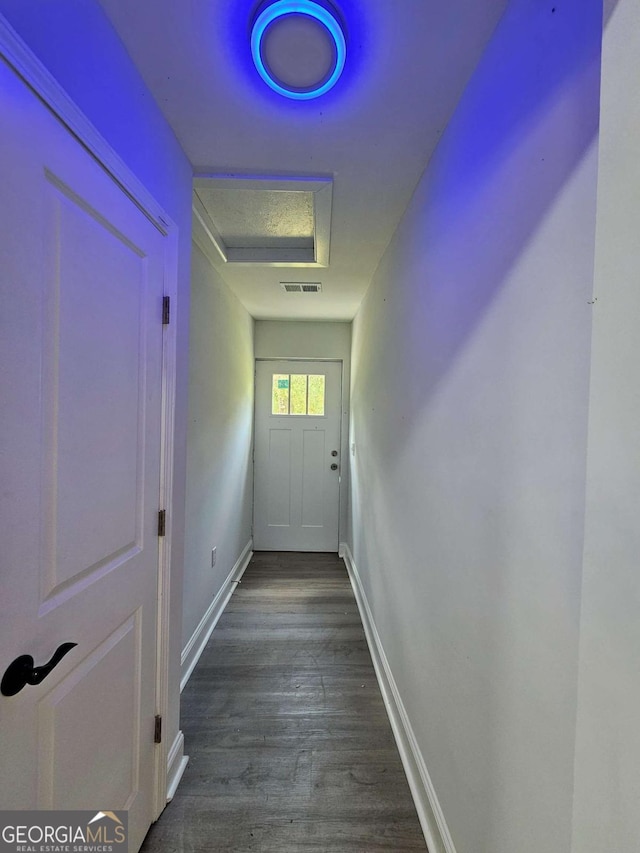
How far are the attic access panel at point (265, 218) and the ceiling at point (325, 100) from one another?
1cm

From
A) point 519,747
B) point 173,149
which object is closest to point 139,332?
point 173,149

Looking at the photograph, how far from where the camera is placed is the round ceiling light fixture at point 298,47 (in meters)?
0.84

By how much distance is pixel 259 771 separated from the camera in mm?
1396

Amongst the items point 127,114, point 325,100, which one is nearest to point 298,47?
point 325,100

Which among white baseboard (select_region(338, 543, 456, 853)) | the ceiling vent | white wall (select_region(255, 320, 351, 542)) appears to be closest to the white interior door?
white baseboard (select_region(338, 543, 456, 853))

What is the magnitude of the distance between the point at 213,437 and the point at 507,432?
1937 mm

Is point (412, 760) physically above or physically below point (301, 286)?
below

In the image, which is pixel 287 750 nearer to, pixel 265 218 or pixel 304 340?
pixel 265 218

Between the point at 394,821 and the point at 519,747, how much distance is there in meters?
0.85

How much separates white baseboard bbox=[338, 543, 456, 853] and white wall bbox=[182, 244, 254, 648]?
3.43 feet

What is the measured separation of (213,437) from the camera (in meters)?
2.39

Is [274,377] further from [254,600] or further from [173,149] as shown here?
[173,149]

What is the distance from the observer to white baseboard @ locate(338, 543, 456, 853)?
112 centimetres

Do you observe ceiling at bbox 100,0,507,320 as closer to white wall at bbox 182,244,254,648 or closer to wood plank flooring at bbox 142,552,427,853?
white wall at bbox 182,244,254,648
